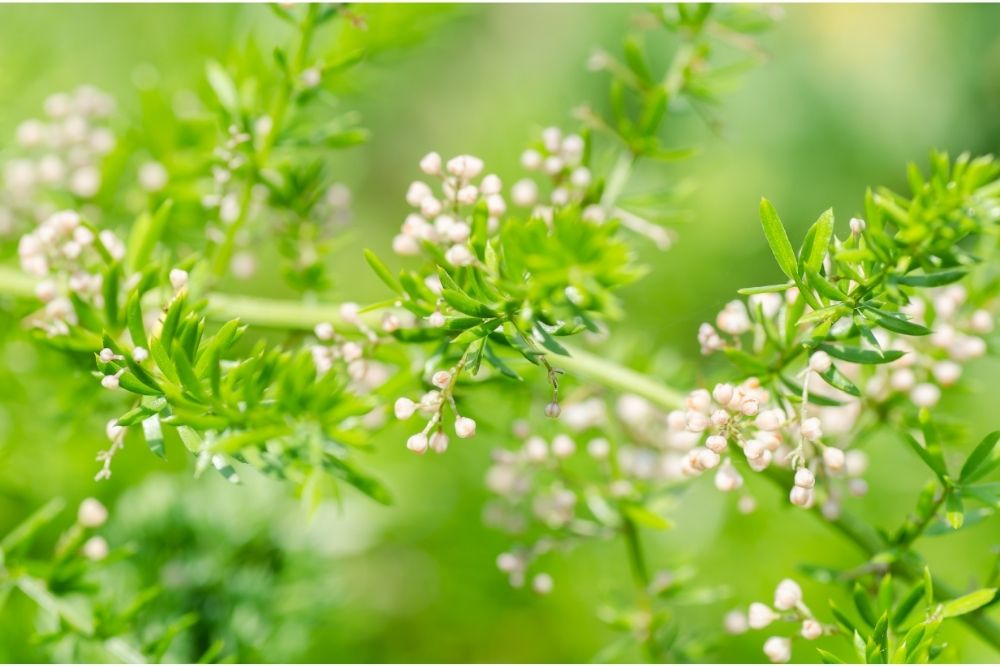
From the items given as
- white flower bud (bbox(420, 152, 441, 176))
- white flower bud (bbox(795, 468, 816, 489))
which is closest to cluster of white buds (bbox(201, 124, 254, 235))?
white flower bud (bbox(420, 152, 441, 176))

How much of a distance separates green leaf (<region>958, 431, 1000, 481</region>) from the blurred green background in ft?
0.61

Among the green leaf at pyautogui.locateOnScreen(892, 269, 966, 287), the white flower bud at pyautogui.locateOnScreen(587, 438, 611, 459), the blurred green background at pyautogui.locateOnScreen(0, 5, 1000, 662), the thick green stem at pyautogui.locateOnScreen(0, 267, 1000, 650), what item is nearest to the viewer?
the green leaf at pyautogui.locateOnScreen(892, 269, 966, 287)

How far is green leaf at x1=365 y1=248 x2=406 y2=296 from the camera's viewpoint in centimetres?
42

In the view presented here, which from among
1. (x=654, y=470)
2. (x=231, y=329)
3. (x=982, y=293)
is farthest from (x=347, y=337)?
(x=982, y=293)

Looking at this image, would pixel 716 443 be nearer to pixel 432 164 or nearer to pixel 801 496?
pixel 801 496

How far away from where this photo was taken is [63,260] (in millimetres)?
527

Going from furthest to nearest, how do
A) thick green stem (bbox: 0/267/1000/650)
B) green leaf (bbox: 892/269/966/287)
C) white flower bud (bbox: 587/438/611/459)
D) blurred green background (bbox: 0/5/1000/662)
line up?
blurred green background (bbox: 0/5/1000/662), white flower bud (bbox: 587/438/611/459), thick green stem (bbox: 0/267/1000/650), green leaf (bbox: 892/269/966/287)

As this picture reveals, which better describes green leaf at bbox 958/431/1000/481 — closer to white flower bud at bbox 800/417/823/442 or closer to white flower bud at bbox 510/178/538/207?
white flower bud at bbox 800/417/823/442

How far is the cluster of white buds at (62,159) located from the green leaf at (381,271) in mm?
361

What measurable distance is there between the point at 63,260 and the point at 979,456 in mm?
466

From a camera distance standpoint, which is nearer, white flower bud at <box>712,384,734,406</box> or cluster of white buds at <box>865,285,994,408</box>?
white flower bud at <box>712,384,734,406</box>

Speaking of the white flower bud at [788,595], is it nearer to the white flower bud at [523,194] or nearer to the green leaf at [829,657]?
the green leaf at [829,657]

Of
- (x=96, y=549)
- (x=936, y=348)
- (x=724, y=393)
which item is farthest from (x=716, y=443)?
(x=96, y=549)

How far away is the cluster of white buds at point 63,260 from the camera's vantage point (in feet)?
1.68
